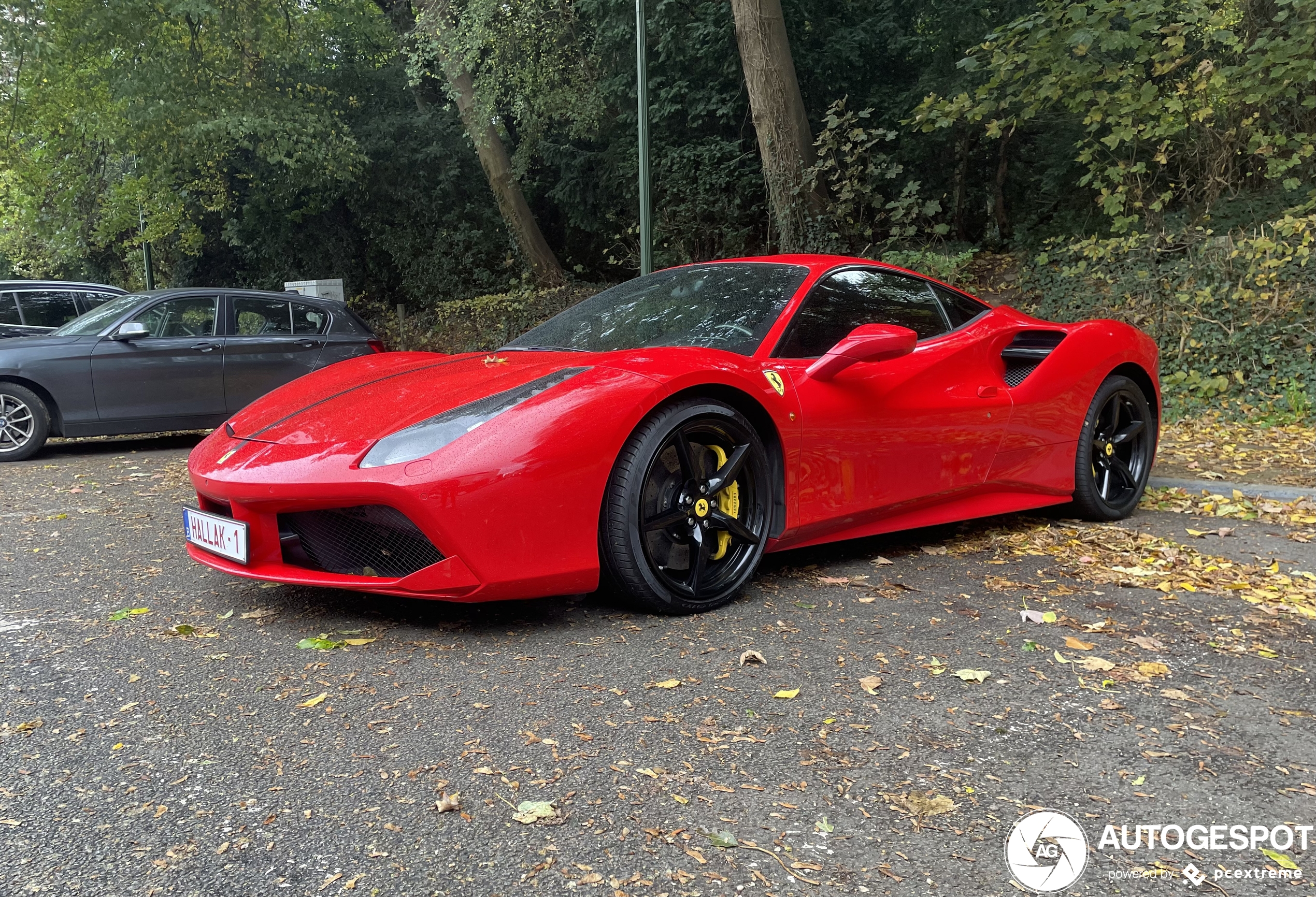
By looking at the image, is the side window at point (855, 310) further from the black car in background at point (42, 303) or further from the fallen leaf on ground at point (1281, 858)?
the black car in background at point (42, 303)

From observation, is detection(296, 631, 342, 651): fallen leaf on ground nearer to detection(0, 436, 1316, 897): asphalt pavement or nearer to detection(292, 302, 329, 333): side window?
detection(0, 436, 1316, 897): asphalt pavement

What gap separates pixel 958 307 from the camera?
185 inches

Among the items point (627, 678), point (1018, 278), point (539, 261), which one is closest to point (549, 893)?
point (627, 678)

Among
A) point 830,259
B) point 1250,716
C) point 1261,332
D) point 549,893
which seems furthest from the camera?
point 1261,332

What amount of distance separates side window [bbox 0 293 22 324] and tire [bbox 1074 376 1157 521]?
9.91 m

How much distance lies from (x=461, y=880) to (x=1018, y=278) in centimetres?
1144

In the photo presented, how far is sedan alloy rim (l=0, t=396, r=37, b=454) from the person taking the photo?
7898 millimetres

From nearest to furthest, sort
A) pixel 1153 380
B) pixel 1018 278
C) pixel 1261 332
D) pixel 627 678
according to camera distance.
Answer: pixel 627 678 → pixel 1153 380 → pixel 1261 332 → pixel 1018 278

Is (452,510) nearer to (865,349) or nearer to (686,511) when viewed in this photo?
(686,511)

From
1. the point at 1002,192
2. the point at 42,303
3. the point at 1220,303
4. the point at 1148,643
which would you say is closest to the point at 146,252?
the point at 42,303

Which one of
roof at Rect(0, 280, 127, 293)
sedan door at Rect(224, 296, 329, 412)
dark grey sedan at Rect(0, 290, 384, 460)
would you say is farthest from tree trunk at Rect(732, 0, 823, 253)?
roof at Rect(0, 280, 127, 293)

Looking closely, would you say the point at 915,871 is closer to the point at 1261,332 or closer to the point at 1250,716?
the point at 1250,716

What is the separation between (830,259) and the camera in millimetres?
4398

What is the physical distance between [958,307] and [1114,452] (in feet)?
4.03
